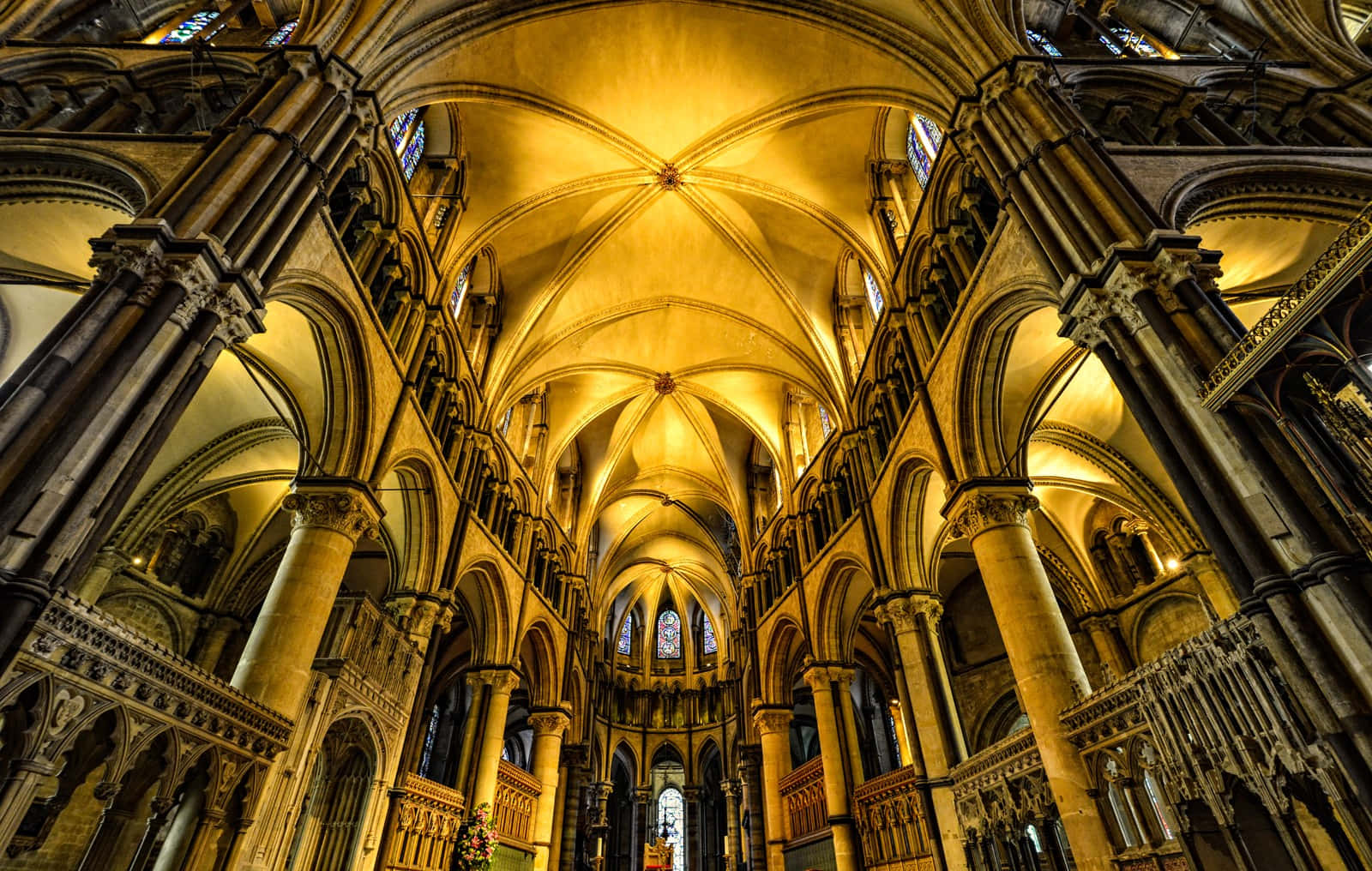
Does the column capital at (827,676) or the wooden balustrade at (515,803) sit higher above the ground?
the column capital at (827,676)

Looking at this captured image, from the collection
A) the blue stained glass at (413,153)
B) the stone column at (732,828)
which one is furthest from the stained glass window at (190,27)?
the stone column at (732,828)

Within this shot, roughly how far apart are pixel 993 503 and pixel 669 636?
74.8ft

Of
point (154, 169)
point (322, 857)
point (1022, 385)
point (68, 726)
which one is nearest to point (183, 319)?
point (154, 169)

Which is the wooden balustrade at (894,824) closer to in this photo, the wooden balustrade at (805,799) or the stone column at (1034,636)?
the wooden balustrade at (805,799)

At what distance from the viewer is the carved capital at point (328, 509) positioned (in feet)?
31.4

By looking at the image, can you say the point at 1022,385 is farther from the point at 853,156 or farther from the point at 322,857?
the point at 322,857

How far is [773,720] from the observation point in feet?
61.6

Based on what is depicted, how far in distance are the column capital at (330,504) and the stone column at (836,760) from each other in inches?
417

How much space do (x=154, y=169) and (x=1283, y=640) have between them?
38.3 feet

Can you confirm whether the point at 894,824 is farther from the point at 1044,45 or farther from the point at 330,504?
the point at 1044,45

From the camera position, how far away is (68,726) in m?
5.23

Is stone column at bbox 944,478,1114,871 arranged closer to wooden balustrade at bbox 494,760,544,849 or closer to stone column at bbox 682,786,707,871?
wooden balustrade at bbox 494,760,544,849

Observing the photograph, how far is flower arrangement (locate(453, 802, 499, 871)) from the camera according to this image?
12406 mm

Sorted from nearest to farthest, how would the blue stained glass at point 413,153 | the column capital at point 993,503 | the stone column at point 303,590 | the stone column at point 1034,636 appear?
1. the stone column at point 1034,636
2. the stone column at point 303,590
3. the column capital at point 993,503
4. the blue stained glass at point 413,153
